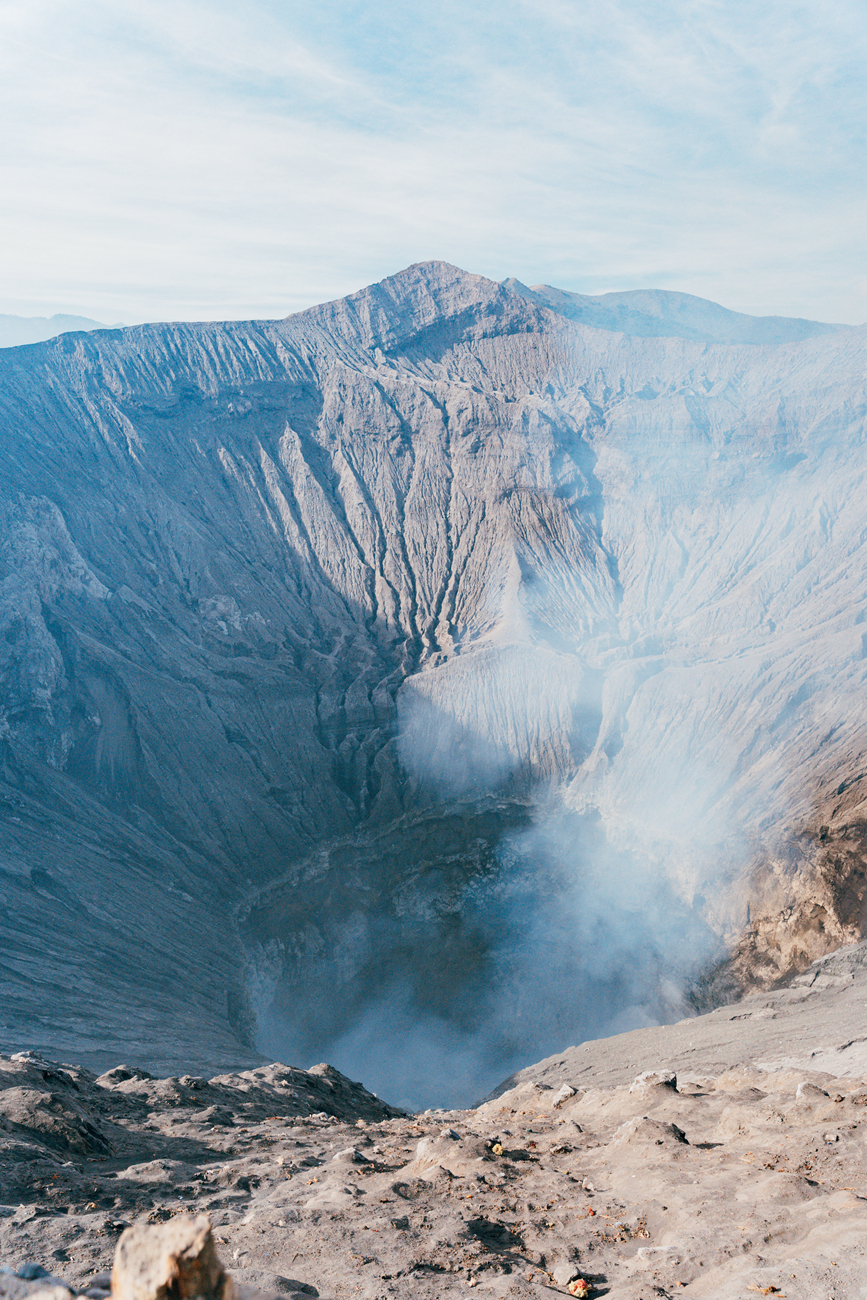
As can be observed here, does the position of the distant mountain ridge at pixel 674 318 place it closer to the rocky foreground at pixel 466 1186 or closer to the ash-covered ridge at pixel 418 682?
the ash-covered ridge at pixel 418 682

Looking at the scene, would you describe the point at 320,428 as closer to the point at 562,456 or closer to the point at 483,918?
the point at 562,456

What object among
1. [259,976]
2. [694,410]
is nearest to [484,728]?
[259,976]

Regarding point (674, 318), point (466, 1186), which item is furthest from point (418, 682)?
point (674, 318)

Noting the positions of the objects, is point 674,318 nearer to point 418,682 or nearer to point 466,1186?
point 418,682

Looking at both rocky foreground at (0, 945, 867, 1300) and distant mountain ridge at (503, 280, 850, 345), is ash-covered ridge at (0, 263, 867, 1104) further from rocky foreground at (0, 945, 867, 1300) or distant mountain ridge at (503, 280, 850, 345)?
distant mountain ridge at (503, 280, 850, 345)

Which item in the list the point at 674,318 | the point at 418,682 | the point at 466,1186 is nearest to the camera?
the point at 466,1186

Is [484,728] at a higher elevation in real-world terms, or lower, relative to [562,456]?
lower
